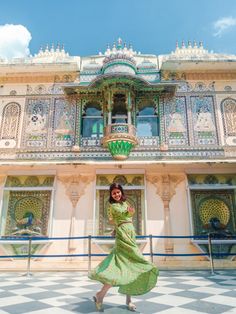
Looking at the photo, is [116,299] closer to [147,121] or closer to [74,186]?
[74,186]

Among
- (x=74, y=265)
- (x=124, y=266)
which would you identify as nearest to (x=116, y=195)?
(x=124, y=266)

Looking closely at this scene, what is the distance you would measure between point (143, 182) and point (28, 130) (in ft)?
14.8

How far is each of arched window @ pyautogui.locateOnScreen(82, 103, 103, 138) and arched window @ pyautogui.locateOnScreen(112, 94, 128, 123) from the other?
547mm

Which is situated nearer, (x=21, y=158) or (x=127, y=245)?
(x=127, y=245)

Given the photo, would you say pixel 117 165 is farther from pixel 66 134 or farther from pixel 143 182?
pixel 66 134

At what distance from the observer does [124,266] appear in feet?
9.41

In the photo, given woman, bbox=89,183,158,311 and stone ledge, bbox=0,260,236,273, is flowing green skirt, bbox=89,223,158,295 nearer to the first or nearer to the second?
woman, bbox=89,183,158,311

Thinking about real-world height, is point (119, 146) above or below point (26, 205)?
above

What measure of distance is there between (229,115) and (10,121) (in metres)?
7.90

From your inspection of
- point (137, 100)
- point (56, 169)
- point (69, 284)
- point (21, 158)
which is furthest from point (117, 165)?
point (69, 284)

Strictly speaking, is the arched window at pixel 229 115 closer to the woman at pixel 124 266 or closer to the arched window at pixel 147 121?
the arched window at pixel 147 121

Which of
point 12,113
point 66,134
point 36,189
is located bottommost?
point 36,189

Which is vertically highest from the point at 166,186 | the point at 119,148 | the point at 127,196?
the point at 119,148

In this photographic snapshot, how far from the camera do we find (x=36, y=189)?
8695 millimetres
